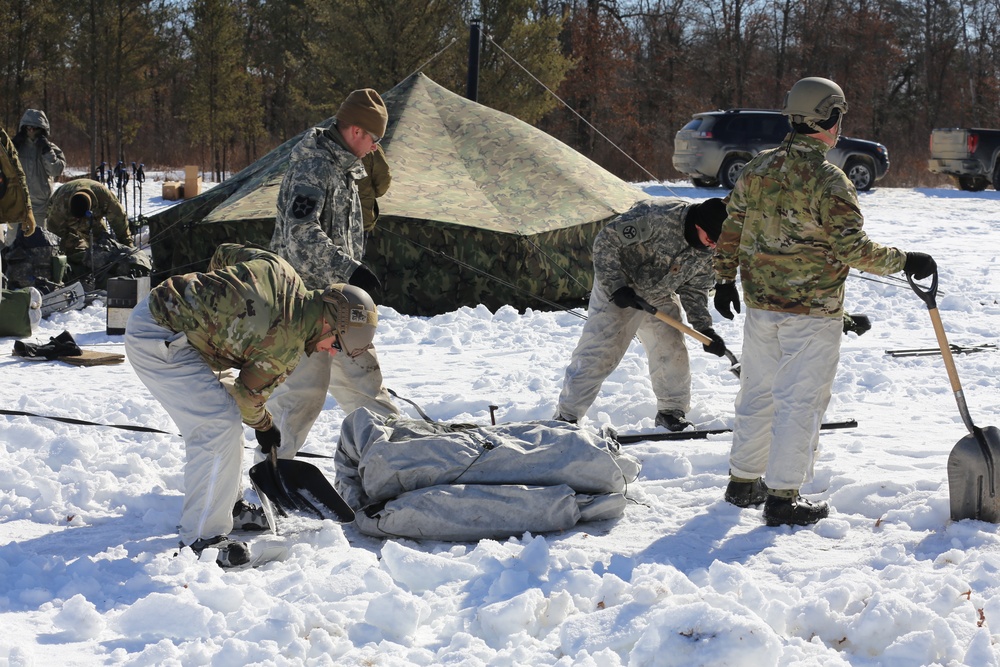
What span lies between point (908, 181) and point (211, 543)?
73.5 ft

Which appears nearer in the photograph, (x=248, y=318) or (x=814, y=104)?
(x=248, y=318)

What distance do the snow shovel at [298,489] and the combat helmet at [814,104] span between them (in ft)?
7.65

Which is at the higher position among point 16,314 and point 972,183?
point 972,183

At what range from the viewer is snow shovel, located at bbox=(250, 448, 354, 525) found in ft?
13.9

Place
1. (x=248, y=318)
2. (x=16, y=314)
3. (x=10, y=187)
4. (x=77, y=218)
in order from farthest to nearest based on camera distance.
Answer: (x=77, y=218)
(x=16, y=314)
(x=10, y=187)
(x=248, y=318)

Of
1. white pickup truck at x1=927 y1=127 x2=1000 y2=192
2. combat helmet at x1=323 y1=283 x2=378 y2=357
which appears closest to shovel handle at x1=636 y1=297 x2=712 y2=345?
combat helmet at x1=323 y1=283 x2=378 y2=357

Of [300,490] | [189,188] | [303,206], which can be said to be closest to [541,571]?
[300,490]

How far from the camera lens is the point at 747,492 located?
479 centimetres

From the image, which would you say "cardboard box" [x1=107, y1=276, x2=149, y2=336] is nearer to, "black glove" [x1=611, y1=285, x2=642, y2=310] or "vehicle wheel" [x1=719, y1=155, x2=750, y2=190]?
"black glove" [x1=611, y1=285, x2=642, y2=310]

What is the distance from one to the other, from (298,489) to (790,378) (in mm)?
2024

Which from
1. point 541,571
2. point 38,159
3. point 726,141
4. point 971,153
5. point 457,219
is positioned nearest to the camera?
point 541,571

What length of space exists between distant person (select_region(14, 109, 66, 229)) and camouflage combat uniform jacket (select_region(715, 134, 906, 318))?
834 cm

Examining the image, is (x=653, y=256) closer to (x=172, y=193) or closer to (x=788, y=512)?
(x=788, y=512)

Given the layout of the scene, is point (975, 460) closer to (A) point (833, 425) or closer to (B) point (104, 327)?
(A) point (833, 425)
